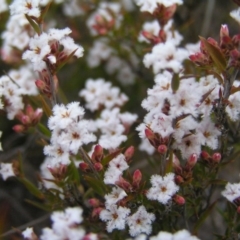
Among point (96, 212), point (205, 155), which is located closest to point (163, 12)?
point (205, 155)

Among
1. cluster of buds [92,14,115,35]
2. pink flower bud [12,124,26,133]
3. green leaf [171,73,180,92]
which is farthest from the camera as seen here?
cluster of buds [92,14,115,35]

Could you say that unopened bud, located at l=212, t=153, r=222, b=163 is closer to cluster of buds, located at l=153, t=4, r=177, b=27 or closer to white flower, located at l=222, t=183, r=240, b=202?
white flower, located at l=222, t=183, r=240, b=202

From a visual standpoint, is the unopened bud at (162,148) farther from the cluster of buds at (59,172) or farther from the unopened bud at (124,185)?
the cluster of buds at (59,172)

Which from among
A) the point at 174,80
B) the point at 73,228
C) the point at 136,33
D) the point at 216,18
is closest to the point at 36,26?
the point at 174,80

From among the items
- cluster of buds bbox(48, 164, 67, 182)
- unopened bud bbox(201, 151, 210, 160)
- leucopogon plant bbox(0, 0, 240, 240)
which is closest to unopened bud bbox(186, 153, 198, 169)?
leucopogon plant bbox(0, 0, 240, 240)

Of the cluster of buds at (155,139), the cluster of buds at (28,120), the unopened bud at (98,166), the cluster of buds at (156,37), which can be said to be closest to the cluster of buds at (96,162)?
the unopened bud at (98,166)
